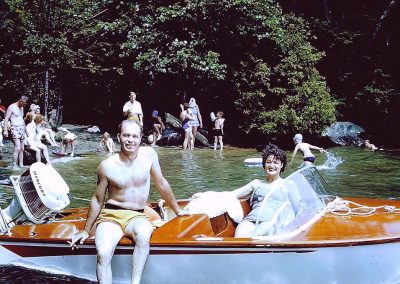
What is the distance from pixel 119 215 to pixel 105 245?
340mm

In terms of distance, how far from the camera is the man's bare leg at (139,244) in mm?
5163

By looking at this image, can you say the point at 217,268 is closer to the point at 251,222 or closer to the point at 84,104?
the point at 251,222

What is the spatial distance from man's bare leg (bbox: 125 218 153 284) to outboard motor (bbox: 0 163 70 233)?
139 centimetres

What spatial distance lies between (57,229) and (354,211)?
11.5 ft

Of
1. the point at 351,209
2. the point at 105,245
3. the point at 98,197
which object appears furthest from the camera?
the point at 351,209

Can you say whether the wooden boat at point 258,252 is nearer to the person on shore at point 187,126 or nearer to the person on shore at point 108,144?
the person on shore at point 108,144

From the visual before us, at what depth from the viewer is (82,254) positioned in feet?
18.7

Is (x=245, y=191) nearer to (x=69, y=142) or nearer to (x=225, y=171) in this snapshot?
(x=225, y=171)

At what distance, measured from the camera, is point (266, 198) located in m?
5.57

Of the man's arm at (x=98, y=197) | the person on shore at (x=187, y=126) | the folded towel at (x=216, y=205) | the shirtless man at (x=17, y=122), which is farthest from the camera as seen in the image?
the person on shore at (x=187, y=126)

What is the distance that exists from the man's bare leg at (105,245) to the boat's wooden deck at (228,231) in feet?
0.41

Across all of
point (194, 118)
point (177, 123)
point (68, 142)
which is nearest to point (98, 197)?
point (68, 142)

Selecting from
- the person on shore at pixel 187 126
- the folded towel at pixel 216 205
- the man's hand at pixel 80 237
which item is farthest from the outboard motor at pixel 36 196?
the person on shore at pixel 187 126

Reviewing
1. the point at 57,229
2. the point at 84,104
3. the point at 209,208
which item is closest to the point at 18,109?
the point at 57,229
